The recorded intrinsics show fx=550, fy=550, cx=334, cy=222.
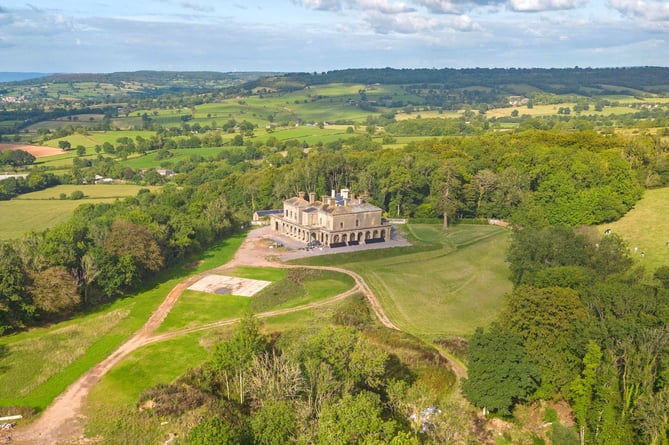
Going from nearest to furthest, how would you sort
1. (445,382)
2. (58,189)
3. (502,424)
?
(502,424)
(445,382)
(58,189)

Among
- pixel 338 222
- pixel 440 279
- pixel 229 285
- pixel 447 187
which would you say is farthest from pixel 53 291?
pixel 447 187

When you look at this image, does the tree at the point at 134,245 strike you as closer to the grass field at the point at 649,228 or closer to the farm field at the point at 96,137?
the grass field at the point at 649,228

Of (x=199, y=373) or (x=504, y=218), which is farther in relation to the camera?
(x=504, y=218)

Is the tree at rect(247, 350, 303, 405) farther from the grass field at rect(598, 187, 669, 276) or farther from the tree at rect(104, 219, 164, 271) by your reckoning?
the grass field at rect(598, 187, 669, 276)

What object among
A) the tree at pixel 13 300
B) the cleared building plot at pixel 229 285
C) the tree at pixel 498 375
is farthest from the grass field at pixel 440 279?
the tree at pixel 13 300

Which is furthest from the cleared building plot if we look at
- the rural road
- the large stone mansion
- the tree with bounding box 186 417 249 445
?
the tree with bounding box 186 417 249 445

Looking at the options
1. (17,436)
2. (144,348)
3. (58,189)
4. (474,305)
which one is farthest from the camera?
(58,189)

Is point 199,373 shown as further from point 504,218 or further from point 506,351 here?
point 504,218

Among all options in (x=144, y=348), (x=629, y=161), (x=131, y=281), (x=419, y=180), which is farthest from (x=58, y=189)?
(x=629, y=161)
